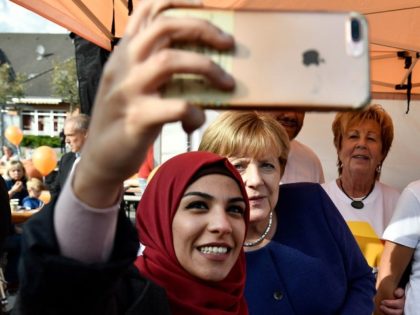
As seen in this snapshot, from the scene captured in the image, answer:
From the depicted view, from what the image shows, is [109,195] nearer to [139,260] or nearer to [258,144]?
[139,260]

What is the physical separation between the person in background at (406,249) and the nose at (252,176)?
2.19 feet

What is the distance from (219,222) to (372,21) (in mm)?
2297

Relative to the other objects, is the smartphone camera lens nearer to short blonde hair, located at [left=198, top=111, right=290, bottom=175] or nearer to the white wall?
short blonde hair, located at [left=198, top=111, right=290, bottom=175]

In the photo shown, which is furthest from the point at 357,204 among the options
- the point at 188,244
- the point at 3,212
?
the point at 3,212

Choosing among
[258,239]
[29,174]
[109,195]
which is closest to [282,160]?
[258,239]

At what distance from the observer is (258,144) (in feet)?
5.40

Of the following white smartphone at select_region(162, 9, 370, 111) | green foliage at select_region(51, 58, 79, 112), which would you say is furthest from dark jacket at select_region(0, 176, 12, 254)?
green foliage at select_region(51, 58, 79, 112)

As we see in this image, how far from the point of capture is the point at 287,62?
58cm

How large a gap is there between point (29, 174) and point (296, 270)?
24.0ft

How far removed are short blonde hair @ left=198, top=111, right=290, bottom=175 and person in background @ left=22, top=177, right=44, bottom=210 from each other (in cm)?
→ 493

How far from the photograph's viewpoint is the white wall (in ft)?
12.4

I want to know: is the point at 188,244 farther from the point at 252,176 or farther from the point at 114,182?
the point at 114,182

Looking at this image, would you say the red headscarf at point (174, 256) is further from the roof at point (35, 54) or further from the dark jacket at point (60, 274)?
the roof at point (35, 54)

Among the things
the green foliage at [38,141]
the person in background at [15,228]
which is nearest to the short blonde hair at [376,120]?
the person in background at [15,228]
